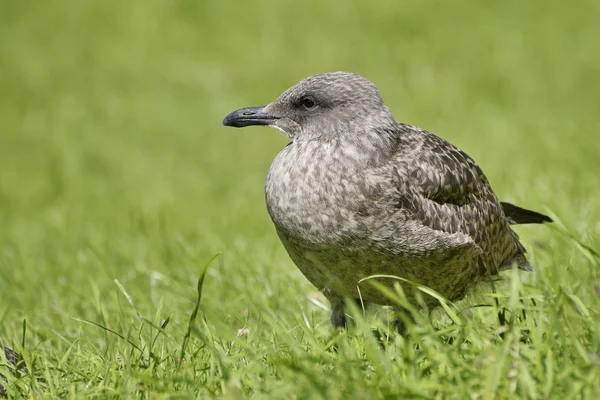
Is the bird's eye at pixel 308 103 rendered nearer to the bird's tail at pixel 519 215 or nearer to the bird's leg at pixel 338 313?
the bird's leg at pixel 338 313

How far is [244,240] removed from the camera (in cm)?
803

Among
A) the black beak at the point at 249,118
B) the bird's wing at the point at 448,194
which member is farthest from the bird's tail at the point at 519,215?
the black beak at the point at 249,118

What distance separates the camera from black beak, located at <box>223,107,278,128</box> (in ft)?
17.9

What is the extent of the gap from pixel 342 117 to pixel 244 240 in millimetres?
2955

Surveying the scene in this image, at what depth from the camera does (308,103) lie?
537 centimetres

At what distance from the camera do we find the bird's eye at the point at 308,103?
5.35 metres

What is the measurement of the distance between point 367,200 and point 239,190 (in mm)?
5448

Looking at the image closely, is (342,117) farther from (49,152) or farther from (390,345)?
(49,152)

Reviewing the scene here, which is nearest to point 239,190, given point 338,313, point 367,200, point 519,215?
point 519,215

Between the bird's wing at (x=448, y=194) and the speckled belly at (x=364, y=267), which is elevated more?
the bird's wing at (x=448, y=194)

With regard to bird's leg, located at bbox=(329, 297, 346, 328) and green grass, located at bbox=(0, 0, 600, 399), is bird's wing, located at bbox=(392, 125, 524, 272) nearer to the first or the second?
green grass, located at bbox=(0, 0, 600, 399)

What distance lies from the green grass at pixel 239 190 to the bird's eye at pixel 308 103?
1123 mm

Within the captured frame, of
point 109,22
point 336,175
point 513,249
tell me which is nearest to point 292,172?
point 336,175

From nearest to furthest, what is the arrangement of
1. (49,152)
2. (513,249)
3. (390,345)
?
(390,345) → (513,249) → (49,152)
